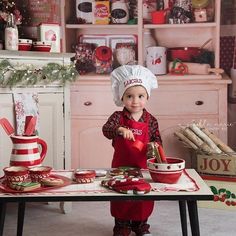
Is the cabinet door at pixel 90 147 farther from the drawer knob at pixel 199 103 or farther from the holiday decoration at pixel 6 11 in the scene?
the holiday decoration at pixel 6 11

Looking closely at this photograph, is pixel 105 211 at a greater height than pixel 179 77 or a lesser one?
lesser

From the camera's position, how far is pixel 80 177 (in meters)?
1.89

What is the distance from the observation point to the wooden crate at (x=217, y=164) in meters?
Result: 2.97

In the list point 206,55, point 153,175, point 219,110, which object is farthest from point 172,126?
point 153,175

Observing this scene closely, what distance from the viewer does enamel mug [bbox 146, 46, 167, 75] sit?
3.40 m

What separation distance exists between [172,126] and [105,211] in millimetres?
791

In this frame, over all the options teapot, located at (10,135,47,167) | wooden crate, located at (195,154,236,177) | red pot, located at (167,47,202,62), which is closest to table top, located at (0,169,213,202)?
teapot, located at (10,135,47,167)

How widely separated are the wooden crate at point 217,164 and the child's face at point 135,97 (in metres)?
0.83

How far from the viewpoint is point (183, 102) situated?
132 inches

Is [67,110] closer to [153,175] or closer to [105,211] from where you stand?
[105,211]

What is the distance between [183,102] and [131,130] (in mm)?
1041

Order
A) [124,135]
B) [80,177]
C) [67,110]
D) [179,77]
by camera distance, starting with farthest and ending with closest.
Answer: [179,77], [67,110], [124,135], [80,177]

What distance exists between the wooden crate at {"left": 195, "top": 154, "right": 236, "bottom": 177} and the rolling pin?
0.61 meters

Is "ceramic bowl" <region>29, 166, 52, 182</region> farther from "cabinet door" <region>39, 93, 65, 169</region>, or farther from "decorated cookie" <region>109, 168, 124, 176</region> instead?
"cabinet door" <region>39, 93, 65, 169</region>
